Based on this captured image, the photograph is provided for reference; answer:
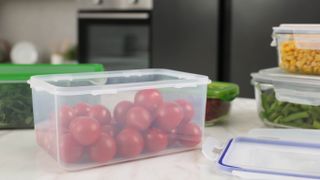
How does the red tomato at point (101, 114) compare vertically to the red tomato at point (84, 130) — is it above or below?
above

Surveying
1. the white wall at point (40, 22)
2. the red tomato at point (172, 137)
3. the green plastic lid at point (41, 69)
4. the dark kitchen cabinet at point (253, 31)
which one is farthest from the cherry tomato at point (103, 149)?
the white wall at point (40, 22)

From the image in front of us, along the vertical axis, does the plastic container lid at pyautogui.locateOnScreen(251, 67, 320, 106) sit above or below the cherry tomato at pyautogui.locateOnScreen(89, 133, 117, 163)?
above

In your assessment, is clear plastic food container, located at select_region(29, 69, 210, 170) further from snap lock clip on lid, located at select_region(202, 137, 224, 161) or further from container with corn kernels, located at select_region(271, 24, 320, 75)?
container with corn kernels, located at select_region(271, 24, 320, 75)

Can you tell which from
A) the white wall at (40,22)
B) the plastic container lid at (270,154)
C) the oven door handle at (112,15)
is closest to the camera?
the plastic container lid at (270,154)

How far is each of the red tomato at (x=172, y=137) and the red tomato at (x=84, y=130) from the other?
0.45 ft

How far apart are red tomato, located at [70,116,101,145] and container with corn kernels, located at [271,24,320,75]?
0.49 m

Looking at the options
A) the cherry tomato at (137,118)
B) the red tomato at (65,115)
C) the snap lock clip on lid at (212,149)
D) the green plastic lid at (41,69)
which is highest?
the green plastic lid at (41,69)

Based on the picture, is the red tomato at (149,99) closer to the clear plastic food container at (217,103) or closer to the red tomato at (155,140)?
the red tomato at (155,140)

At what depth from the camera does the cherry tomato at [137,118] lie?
0.71m

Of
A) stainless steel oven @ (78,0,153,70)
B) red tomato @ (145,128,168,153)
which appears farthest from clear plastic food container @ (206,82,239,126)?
stainless steel oven @ (78,0,153,70)

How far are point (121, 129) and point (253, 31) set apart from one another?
1.47 metres

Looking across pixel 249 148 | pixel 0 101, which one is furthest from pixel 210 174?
pixel 0 101

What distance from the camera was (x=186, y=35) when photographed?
223 centimetres

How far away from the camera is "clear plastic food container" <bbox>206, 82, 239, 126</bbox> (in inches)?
37.8
